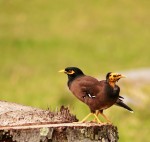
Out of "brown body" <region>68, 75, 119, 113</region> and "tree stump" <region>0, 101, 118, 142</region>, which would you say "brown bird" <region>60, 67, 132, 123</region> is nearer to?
"brown body" <region>68, 75, 119, 113</region>

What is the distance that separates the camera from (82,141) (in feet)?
21.5

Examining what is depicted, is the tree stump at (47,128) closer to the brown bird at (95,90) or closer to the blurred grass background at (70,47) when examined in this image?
the brown bird at (95,90)

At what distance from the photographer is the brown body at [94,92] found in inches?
259

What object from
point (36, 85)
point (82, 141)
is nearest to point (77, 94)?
point (82, 141)

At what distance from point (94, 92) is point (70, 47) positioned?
56.4 feet

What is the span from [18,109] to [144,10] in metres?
21.6

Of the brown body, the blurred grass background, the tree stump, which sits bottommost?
the tree stump

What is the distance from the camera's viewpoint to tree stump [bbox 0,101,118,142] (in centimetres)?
629

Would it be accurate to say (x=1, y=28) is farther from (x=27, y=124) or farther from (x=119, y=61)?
(x=27, y=124)

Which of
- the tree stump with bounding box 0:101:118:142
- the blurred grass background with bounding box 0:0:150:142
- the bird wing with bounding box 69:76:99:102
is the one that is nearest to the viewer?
the tree stump with bounding box 0:101:118:142

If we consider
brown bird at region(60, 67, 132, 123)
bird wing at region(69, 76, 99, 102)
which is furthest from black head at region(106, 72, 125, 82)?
bird wing at region(69, 76, 99, 102)

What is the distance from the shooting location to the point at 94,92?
668 centimetres

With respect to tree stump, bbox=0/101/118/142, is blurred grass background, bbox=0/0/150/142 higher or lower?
higher

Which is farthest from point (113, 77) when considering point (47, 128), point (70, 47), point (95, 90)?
point (70, 47)
